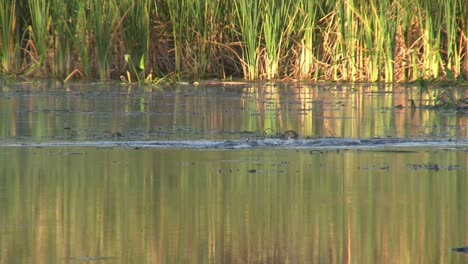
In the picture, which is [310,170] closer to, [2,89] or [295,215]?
[295,215]

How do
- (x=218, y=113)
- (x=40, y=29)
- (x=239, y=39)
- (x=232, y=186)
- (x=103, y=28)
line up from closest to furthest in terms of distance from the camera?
(x=232, y=186)
(x=218, y=113)
(x=103, y=28)
(x=40, y=29)
(x=239, y=39)

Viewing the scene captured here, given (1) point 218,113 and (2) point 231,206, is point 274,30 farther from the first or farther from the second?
(2) point 231,206

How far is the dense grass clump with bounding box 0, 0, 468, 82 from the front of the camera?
13172 mm

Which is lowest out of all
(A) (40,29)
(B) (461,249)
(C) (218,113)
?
(B) (461,249)

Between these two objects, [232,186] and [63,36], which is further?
[63,36]

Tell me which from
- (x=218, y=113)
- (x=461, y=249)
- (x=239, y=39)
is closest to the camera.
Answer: (x=461, y=249)

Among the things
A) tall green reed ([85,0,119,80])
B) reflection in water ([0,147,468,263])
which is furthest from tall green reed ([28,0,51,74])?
reflection in water ([0,147,468,263])

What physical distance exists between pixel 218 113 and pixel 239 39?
5602 mm

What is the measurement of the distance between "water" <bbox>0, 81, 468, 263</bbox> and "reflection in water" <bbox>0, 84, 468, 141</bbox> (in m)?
0.02

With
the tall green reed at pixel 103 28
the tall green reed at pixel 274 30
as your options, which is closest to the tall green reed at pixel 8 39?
the tall green reed at pixel 103 28

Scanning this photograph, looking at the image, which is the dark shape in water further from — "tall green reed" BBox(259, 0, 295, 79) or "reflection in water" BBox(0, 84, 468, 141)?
"tall green reed" BBox(259, 0, 295, 79)

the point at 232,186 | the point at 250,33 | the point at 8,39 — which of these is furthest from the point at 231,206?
the point at 8,39

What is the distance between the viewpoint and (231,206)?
4.39 m

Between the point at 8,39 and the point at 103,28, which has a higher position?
the point at 103,28
